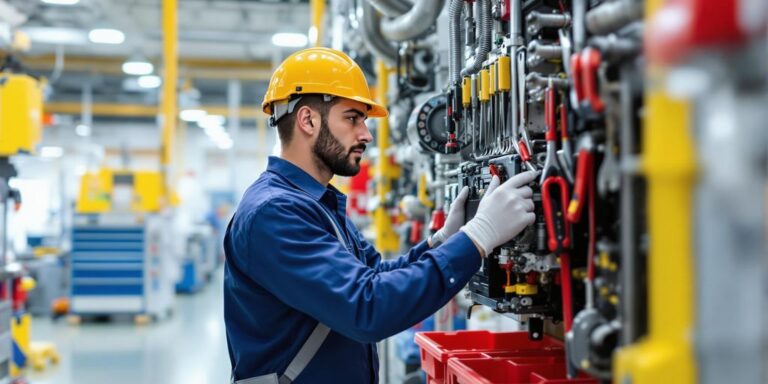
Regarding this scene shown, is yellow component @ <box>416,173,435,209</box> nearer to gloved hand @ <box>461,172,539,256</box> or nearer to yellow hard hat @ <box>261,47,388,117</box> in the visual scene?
yellow hard hat @ <box>261,47,388,117</box>

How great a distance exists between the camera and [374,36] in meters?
4.46

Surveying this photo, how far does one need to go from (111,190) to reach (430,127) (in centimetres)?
663

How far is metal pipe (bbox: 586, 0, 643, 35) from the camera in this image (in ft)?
4.03

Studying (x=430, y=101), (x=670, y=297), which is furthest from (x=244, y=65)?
(x=670, y=297)

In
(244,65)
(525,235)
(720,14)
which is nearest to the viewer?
(720,14)

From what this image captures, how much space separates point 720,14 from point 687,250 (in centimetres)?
32

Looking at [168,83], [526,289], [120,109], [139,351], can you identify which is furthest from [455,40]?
[120,109]

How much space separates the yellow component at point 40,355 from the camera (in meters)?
5.77

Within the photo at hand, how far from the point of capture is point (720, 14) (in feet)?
2.70

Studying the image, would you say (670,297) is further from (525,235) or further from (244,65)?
(244,65)

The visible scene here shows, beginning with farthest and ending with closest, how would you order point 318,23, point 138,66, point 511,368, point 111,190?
point 138,66, point 111,190, point 318,23, point 511,368

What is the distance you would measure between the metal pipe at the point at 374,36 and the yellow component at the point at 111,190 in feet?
15.4

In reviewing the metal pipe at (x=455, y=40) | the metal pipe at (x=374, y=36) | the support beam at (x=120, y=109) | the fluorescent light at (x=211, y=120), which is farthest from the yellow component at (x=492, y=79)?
the support beam at (x=120, y=109)

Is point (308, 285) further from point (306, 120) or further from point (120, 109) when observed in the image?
point (120, 109)
